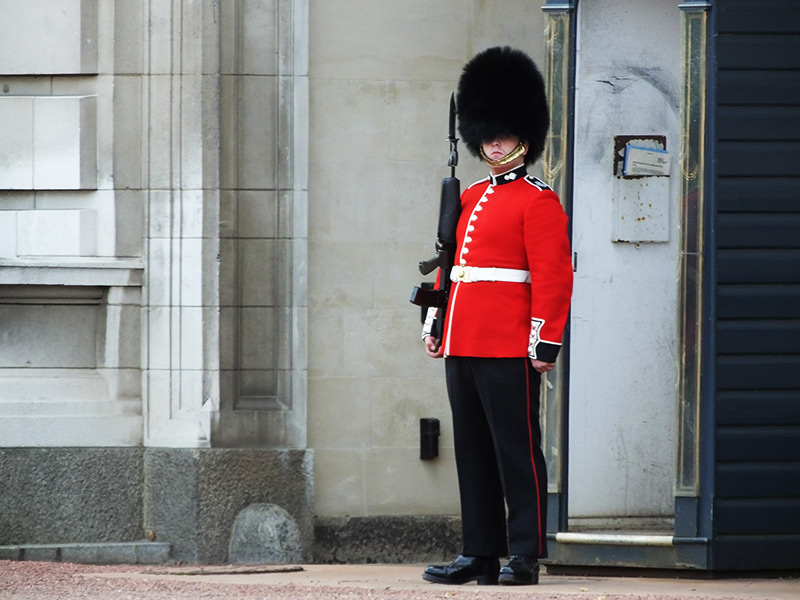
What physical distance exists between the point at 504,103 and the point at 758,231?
1.23 m

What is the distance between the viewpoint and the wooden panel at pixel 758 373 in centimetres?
555

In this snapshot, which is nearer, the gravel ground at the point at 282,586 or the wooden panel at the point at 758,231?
the gravel ground at the point at 282,586

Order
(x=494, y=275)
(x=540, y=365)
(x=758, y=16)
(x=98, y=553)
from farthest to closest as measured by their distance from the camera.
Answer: (x=98, y=553) → (x=758, y=16) → (x=494, y=275) → (x=540, y=365)

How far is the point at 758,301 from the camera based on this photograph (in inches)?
219

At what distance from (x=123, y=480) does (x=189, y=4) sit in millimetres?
2130

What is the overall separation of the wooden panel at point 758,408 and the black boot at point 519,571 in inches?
43.1

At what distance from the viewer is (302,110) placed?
630cm

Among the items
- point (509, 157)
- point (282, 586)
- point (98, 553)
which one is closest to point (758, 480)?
point (509, 157)

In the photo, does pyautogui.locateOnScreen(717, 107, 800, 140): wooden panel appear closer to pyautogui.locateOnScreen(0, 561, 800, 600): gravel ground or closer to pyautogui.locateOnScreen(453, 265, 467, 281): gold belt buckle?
pyautogui.locateOnScreen(453, 265, 467, 281): gold belt buckle

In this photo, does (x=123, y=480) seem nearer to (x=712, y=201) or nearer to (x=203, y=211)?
(x=203, y=211)

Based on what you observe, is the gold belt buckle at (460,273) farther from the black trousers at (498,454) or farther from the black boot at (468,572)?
the black boot at (468,572)

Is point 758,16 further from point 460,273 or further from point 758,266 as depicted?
point 460,273

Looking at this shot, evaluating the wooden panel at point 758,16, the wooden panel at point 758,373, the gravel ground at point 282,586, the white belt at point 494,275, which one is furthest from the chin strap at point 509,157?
the gravel ground at point 282,586

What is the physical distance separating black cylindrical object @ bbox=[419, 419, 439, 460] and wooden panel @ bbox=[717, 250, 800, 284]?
1.52m
